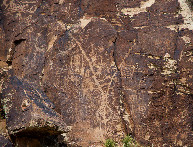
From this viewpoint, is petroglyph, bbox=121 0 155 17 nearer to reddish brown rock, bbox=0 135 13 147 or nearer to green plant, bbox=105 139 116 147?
green plant, bbox=105 139 116 147

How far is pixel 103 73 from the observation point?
3.98 m

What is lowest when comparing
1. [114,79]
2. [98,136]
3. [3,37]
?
[98,136]

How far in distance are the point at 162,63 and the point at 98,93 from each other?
917 mm

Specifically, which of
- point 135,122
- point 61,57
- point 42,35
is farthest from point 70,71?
point 135,122

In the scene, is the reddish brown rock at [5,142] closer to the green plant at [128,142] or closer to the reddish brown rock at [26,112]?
the reddish brown rock at [26,112]

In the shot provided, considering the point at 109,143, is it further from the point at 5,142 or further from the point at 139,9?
the point at 139,9

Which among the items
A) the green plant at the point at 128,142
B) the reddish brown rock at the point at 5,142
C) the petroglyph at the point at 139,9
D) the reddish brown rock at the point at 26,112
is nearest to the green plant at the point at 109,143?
the green plant at the point at 128,142

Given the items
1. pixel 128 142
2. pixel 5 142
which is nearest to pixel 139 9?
pixel 128 142

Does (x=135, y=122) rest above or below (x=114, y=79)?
below

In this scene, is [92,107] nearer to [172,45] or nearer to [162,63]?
[162,63]

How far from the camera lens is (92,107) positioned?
3869 mm

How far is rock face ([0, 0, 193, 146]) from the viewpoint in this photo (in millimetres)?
3725

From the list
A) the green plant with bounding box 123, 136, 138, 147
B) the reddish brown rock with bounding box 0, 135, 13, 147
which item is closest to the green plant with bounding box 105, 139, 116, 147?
the green plant with bounding box 123, 136, 138, 147

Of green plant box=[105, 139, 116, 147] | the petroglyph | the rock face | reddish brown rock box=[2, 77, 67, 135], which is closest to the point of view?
reddish brown rock box=[2, 77, 67, 135]
